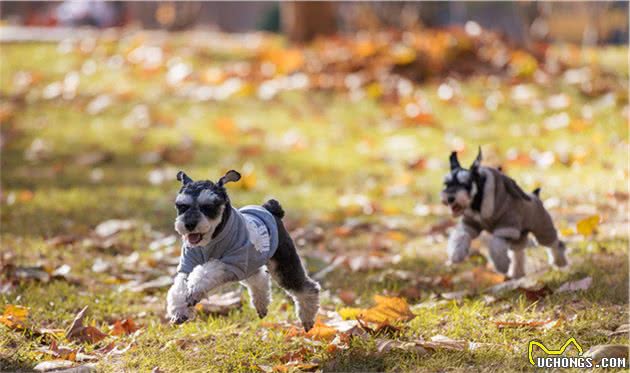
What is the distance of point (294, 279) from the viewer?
569cm

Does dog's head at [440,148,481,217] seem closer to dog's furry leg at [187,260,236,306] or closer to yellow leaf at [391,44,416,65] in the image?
dog's furry leg at [187,260,236,306]

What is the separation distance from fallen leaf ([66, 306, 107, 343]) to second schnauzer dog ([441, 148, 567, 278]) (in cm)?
233

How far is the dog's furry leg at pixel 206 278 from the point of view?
5.10 meters

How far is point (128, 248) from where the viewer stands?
8305mm

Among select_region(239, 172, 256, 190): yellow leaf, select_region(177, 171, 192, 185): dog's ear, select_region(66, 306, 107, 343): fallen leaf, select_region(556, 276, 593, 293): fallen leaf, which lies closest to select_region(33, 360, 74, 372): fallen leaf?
select_region(66, 306, 107, 343): fallen leaf

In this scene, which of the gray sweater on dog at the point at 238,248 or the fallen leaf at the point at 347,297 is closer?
the gray sweater on dog at the point at 238,248

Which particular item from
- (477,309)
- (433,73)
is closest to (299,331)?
(477,309)

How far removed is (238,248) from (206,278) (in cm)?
25

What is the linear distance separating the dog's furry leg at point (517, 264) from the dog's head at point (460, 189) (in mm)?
572

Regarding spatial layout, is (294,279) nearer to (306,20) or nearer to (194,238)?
(194,238)

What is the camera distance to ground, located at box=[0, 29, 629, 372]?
222 inches

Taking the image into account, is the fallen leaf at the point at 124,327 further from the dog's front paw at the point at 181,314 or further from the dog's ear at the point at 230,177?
the dog's ear at the point at 230,177

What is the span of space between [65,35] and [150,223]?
1396cm

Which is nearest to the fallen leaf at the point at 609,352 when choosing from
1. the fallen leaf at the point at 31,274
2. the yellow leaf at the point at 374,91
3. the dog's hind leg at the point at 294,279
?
the dog's hind leg at the point at 294,279
